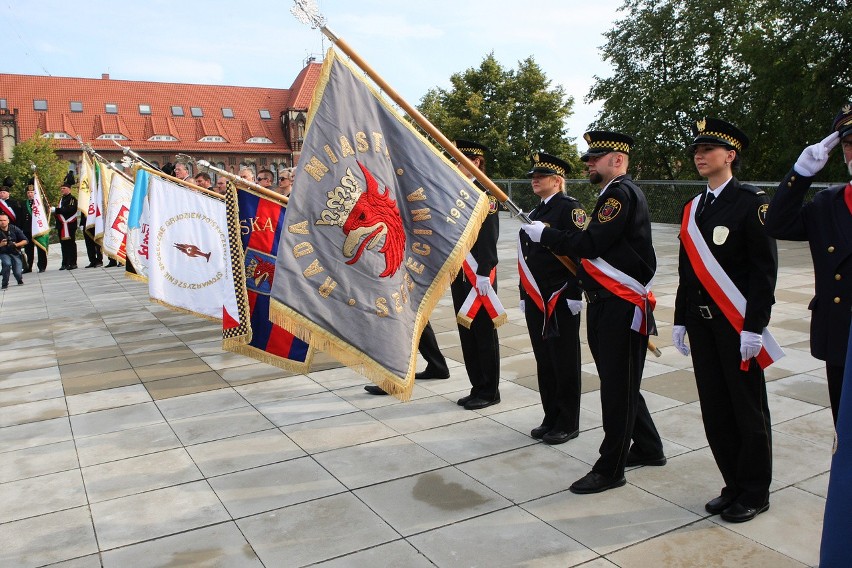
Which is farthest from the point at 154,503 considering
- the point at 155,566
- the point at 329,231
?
the point at 329,231

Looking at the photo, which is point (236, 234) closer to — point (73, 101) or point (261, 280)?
point (261, 280)

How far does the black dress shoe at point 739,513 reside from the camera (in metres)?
3.79

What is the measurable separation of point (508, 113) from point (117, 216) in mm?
39960

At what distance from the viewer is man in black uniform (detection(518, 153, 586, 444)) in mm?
5035

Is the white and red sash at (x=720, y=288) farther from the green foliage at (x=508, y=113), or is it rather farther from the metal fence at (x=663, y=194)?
the green foliage at (x=508, y=113)

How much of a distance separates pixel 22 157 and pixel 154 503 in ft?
217


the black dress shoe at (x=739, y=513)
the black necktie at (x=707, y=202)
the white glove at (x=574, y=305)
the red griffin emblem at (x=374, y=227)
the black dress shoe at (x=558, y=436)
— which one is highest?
the black necktie at (x=707, y=202)

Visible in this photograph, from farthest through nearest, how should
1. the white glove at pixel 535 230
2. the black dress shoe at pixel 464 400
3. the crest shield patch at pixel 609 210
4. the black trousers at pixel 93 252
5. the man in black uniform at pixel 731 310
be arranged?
the black trousers at pixel 93 252 → the black dress shoe at pixel 464 400 → the white glove at pixel 535 230 → the crest shield patch at pixel 609 210 → the man in black uniform at pixel 731 310

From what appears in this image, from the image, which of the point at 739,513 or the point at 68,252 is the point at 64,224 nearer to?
the point at 68,252

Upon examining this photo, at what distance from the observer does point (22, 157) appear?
61.2 meters

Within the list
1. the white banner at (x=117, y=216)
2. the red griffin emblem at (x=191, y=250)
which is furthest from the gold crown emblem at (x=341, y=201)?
the white banner at (x=117, y=216)

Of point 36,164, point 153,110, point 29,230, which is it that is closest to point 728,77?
point 29,230

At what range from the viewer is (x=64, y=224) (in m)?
18.8

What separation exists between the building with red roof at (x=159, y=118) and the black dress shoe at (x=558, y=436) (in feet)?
221
